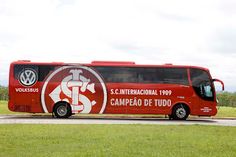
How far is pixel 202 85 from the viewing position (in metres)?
24.9

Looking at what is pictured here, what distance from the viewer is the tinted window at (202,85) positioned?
2481 centimetres

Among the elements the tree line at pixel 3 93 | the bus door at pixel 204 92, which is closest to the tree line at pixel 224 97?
→ the tree line at pixel 3 93

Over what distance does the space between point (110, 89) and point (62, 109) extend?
268 cm

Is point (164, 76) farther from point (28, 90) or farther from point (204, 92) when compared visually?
point (28, 90)

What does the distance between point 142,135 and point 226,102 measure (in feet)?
166

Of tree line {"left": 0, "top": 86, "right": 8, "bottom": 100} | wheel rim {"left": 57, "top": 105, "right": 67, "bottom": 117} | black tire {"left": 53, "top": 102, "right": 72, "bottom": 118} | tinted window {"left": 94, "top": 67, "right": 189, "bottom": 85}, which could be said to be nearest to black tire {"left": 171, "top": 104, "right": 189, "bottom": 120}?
tinted window {"left": 94, "top": 67, "right": 189, "bottom": 85}

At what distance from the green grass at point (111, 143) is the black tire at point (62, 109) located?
894 cm

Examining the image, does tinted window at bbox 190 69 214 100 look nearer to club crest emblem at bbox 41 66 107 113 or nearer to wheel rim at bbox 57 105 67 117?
club crest emblem at bbox 41 66 107 113

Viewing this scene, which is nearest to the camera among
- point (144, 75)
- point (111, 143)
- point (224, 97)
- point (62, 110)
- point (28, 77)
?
point (111, 143)

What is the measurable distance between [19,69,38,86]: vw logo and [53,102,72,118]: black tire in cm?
172

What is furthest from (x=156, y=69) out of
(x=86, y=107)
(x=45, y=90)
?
(x=45, y=90)

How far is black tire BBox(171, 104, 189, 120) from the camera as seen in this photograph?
81.9 feet

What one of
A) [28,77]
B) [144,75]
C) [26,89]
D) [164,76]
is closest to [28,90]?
[26,89]

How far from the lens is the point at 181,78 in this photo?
24953 millimetres
